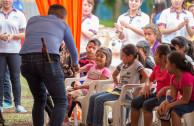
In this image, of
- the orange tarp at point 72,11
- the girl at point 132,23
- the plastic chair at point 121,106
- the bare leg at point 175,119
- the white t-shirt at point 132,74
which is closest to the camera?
the bare leg at point 175,119

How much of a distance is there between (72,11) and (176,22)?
63.7 inches

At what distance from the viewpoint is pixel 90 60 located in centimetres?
481

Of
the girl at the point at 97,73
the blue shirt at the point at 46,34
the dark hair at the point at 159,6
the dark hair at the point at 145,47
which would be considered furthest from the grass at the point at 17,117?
the dark hair at the point at 159,6

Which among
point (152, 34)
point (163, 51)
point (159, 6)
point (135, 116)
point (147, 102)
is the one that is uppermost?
point (159, 6)

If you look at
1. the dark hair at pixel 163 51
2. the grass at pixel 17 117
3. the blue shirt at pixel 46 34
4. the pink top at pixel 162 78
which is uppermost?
the blue shirt at pixel 46 34

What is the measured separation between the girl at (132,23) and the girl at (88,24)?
371 millimetres

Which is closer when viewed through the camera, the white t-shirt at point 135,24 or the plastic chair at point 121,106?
the plastic chair at point 121,106

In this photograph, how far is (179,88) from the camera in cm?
311

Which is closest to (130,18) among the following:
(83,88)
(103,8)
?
(103,8)

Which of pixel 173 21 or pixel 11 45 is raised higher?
pixel 173 21

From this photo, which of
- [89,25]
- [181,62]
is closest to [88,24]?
[89,25]

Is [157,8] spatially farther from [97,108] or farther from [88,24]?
[97,108]

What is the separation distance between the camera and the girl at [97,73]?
431cm

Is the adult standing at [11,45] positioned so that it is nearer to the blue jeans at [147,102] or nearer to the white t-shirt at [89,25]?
the white t-shirt at [89,25]
